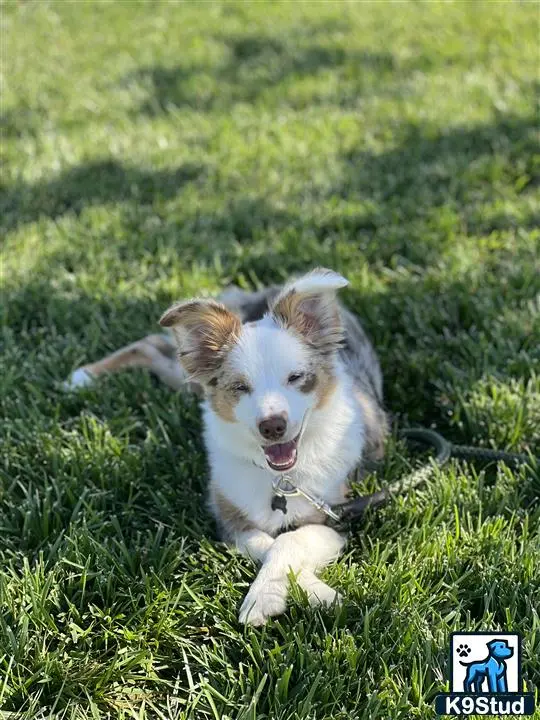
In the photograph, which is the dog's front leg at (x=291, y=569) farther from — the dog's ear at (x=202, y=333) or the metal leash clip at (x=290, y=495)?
the dog's ear at (x=202, y=333)

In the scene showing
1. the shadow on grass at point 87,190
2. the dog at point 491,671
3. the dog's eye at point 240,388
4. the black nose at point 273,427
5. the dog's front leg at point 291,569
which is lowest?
the dog at point 491,671

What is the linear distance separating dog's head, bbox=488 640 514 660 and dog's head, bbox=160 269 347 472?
0.93 m

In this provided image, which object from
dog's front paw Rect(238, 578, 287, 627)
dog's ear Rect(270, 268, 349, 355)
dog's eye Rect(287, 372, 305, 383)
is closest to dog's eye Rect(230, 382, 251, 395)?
dog's eye Rect(287, 372, 305, 383)

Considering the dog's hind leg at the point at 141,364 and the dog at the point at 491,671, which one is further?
the dog's hind leg at the point at 141,364

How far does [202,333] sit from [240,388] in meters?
→ 0.31

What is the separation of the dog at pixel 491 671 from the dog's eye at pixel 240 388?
1.19 m

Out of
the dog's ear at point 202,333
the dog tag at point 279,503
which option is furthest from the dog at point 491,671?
the dog's ear at point 202,333

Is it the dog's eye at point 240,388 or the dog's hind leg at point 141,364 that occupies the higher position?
the dog's eye at point 240,388

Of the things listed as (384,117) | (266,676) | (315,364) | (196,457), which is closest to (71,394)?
(196,457)

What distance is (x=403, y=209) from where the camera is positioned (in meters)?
5.71

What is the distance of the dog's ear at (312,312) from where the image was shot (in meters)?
3.05

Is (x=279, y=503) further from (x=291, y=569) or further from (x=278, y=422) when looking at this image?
(x=278, y=422)

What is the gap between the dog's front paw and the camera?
2691 mm

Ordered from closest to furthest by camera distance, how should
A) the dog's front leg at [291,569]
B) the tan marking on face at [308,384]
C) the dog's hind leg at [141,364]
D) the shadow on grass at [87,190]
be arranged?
1. the dog's front leg at [291,569]
2. the tan marking on face at [308,384]
3. the dog's hind leg at [141,364]
4. the shadow on grass at [87,190]
